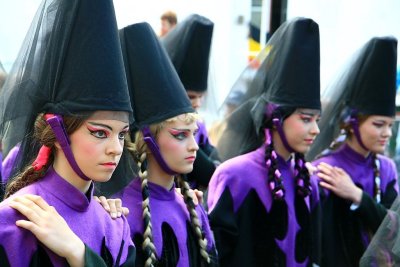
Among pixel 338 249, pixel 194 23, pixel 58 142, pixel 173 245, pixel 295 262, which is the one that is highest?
pixel 58 142

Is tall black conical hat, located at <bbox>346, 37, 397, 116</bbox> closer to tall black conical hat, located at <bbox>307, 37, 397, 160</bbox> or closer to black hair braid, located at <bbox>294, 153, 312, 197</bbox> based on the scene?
tall black conical hat, located at <bbox>307, 37, 397, 160</bbox>

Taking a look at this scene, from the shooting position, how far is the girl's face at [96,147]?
228 cm

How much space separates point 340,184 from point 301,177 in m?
0.42

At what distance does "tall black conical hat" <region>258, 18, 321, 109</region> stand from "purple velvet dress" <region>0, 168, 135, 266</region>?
1.44 meters

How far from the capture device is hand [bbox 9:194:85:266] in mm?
2086

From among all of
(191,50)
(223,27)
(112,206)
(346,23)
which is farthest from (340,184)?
(223,27)

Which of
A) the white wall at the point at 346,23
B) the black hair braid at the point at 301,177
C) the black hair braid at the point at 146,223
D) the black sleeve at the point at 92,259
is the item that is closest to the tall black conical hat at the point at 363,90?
the black hair braid at the point at 301,177

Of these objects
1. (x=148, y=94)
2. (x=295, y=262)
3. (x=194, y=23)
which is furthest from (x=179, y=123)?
(x=194, y=23)

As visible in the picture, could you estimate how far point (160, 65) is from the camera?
2.92 m

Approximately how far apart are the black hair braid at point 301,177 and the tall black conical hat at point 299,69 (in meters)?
0.33

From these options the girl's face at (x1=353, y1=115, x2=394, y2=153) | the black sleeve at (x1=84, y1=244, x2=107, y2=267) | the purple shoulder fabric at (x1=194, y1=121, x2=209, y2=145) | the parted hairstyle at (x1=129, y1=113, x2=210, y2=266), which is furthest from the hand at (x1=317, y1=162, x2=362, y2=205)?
the black sleeve at (x1=84, y1=244, x2=107, y2=267)

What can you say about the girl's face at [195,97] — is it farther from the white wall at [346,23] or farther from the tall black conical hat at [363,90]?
the white wall at [346,23]

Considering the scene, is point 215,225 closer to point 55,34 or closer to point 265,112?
point 265,112

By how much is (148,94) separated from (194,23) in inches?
67.9
